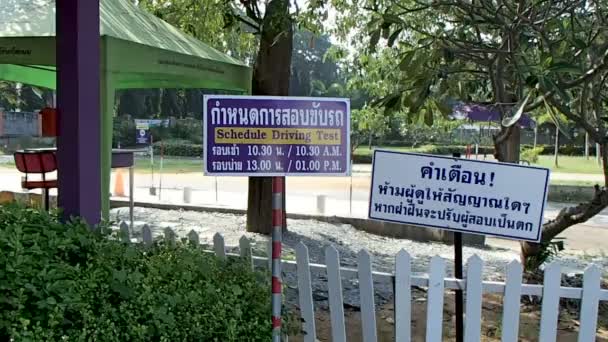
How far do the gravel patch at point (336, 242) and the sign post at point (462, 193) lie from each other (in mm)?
2521

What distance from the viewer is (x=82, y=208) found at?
12.9 ft

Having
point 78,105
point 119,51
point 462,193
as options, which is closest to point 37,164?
point 119,51

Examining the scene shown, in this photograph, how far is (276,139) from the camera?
10.2 ft

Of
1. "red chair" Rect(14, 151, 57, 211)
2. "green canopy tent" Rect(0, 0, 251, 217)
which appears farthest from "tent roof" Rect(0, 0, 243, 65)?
"red chair" Rect(14, 151, 57, 211)

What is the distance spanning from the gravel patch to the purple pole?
8.39 ft

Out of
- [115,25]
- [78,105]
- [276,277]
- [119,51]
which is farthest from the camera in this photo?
[115,25]

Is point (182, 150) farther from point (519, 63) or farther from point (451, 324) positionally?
point (519, 63)

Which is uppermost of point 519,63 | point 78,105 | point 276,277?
point 519,63

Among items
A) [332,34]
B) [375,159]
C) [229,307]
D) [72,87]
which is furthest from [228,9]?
[229,307]

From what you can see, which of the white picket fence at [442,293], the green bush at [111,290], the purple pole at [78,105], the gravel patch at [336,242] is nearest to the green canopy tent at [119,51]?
the purple pole at [78,105]

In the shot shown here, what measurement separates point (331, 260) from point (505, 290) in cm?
102

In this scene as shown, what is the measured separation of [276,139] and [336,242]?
5.95 m

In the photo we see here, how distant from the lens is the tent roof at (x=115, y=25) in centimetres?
568

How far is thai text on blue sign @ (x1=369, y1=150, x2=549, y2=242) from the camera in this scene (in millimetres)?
3432
